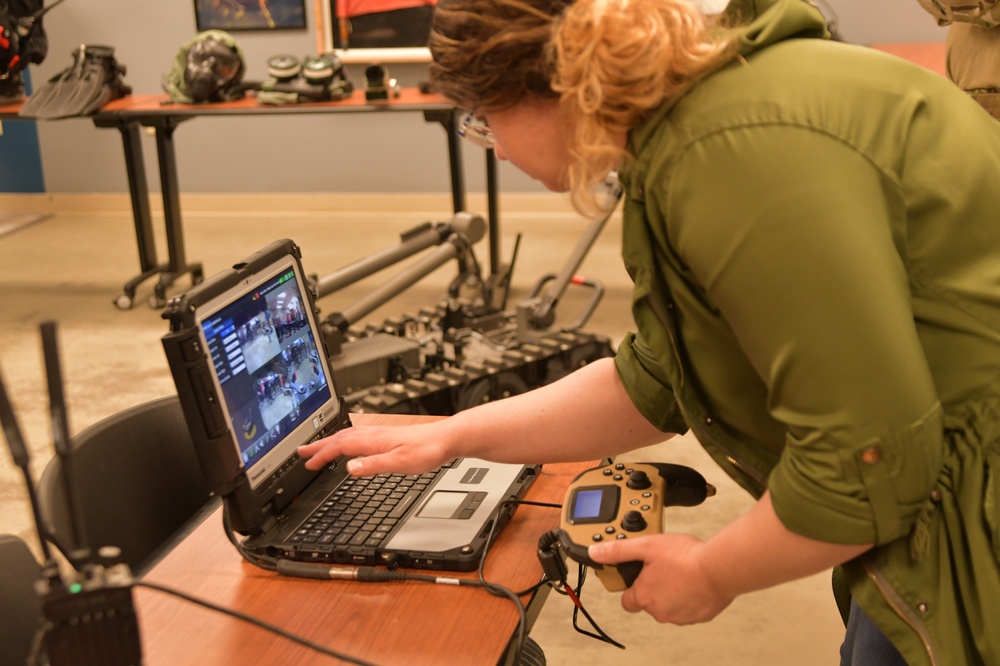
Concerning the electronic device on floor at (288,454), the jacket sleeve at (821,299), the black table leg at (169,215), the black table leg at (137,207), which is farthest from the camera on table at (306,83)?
the jacket sleeve at (821,299)

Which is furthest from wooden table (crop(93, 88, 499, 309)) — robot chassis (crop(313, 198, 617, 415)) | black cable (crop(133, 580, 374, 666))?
black cable (crop(133, 580, 374, 666))

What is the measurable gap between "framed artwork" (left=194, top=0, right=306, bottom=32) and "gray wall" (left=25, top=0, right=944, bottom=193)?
1.8 inches

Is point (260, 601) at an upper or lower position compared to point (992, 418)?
lower

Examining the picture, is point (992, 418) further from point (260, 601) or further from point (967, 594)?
point (260, 601)

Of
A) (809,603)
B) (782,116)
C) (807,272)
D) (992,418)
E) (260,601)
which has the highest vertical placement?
(782,116)

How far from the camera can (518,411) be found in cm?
125

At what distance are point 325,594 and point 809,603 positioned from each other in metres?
1.54

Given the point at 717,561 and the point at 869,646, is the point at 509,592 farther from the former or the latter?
the point at 869,646

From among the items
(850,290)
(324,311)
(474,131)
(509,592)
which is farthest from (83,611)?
(324,311)

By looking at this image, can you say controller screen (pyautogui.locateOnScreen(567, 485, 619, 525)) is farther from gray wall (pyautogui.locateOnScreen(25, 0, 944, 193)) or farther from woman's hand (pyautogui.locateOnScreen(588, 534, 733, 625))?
gray wall (pyautogui.locateOnScreen(25, 0, 944, 193))

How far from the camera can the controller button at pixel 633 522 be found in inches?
41.6

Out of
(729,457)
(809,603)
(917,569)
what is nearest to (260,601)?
(729,457)

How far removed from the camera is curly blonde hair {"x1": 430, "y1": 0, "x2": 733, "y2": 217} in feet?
2.72

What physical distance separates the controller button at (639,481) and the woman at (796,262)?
147 mm
